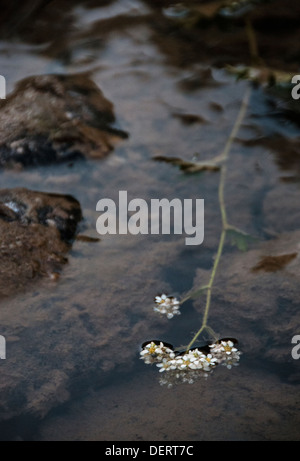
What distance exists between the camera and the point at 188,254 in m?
2.46

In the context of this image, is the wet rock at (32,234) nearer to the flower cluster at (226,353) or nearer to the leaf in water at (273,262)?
the flower cluster at (226,353)

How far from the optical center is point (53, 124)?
2.92 meters

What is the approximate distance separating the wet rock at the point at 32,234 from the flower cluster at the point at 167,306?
460 mm

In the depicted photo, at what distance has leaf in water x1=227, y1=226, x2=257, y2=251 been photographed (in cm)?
246

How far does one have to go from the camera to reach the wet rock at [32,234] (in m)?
2.28

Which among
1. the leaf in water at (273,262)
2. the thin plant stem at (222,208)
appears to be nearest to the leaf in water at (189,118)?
the thin plant stem at (222,208)

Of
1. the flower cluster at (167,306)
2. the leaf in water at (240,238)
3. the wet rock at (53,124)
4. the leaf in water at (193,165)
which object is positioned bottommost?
the flower cluster at (167,306)

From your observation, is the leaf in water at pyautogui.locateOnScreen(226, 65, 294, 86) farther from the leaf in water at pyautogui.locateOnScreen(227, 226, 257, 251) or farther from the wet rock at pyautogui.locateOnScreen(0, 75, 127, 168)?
the leaf in water at pyautogui.locateOnScreen(227, 226, 257, 251)

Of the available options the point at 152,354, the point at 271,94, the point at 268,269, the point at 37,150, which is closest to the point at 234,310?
the point at 268,269

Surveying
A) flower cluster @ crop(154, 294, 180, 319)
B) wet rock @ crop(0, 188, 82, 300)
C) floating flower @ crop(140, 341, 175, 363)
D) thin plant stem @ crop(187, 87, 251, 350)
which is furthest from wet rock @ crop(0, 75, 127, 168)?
floating flower @ crop(140, 341, 175, 363)

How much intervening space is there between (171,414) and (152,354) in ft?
Answer: 0.79

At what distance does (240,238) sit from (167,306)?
0.53 metres

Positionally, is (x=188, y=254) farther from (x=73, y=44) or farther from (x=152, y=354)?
(x=73, y=44)

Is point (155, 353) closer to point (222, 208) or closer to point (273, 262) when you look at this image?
point (273, 262)
